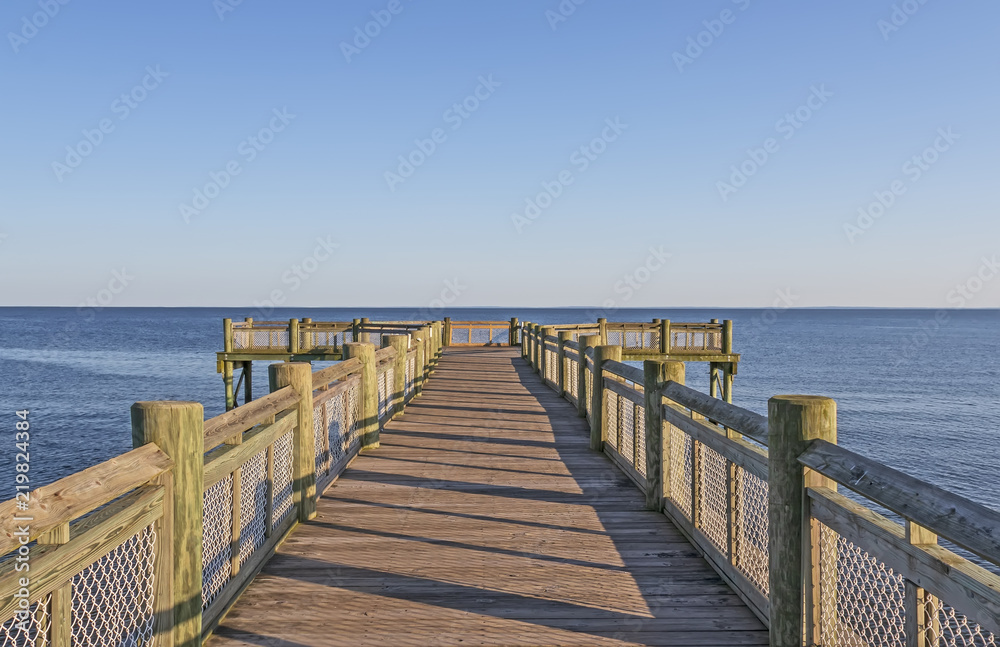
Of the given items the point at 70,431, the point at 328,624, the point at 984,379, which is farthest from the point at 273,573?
the point at 984,379

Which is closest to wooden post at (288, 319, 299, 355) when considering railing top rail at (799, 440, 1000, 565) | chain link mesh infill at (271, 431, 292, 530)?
chain link mesh infill at (271, 431, 292, 530)

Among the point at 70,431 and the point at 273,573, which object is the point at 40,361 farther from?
the point at 273,573

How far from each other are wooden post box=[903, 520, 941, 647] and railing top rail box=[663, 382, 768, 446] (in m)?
1.19

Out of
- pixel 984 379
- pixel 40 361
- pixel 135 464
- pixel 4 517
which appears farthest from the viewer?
pixel 40 361

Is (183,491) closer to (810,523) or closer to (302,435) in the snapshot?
(302,435)

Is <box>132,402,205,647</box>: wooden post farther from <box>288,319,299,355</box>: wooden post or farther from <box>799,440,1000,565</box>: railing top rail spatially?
<box>288,319,299,355</box>: wooden post

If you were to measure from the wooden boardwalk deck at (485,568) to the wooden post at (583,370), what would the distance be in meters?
2.04

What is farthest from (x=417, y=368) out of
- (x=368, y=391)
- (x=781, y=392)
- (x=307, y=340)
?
(x=781, y=392)

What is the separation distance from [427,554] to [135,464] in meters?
2.50

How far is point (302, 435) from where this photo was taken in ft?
17.7

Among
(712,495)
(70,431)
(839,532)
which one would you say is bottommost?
(70,431)

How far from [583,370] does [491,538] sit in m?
5.23

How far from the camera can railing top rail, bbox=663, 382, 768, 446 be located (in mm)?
3758

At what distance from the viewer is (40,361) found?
173 ft
